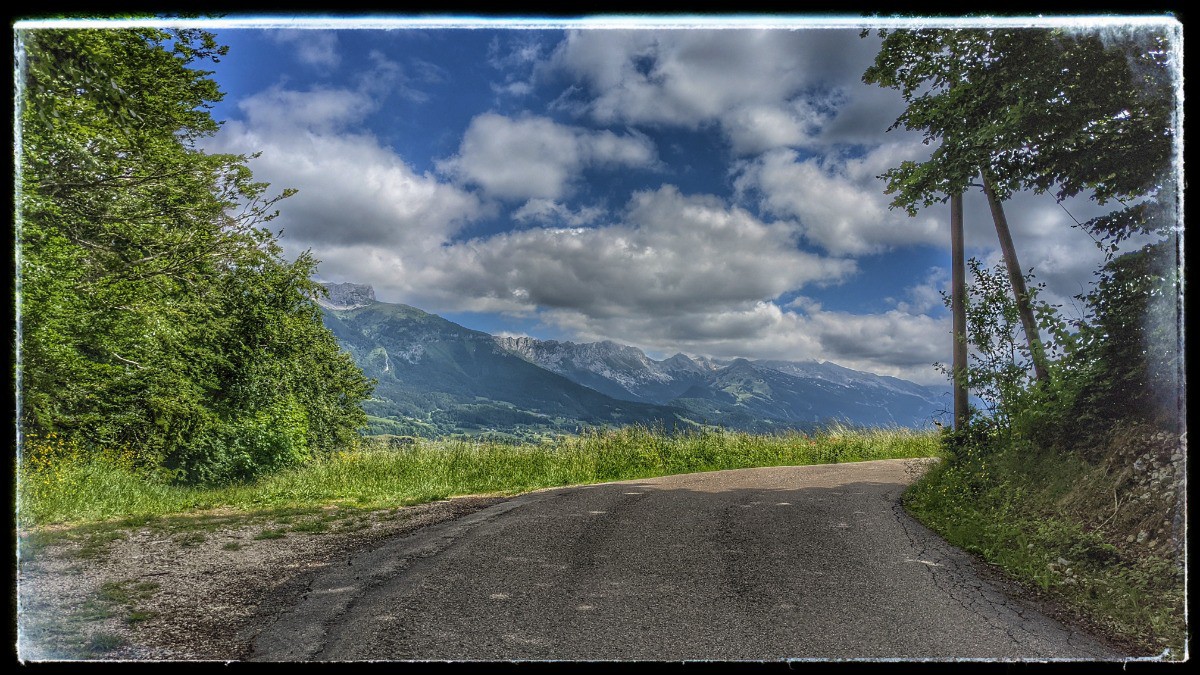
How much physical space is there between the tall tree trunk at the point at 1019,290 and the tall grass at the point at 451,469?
4.18m

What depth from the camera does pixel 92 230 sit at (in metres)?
10.4

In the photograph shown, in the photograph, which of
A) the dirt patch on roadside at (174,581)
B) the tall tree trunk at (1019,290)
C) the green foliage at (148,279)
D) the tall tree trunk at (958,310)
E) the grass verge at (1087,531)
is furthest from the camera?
the tall tree trunk at (958,310)

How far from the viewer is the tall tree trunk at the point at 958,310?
1088 cm

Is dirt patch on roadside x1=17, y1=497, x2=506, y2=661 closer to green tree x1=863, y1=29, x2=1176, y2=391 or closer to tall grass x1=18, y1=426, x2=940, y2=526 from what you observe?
tall grass x1=18, y1=426, x2=940, y2=526

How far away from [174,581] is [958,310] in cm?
1270

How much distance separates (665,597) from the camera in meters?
4.88

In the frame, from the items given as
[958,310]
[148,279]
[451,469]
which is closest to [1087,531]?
[958,310]

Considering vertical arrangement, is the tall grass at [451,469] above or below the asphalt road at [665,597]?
below

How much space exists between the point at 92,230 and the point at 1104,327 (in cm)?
1578

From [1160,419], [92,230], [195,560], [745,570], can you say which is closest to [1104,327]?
[1160,419]

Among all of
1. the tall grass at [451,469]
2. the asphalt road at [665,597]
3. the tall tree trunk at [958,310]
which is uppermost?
the tall tree trunk at [958,310]

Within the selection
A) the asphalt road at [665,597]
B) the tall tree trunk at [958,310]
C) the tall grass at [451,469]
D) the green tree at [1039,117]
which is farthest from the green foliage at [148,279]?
the tall tree trunk at [958,310]

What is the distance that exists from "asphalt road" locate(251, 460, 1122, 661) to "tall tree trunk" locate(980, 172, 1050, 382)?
339 centimetres

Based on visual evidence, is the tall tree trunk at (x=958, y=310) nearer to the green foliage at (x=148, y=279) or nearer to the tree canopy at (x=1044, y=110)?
the tree canopy at (x=1044, y=110)
